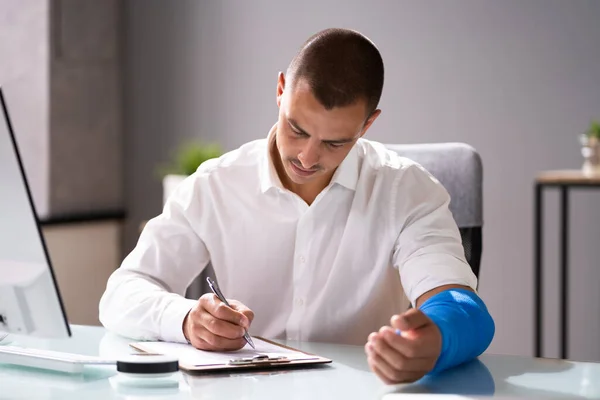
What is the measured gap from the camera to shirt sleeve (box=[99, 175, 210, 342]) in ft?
4.82

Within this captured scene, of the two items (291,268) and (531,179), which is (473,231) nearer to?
(291,268)

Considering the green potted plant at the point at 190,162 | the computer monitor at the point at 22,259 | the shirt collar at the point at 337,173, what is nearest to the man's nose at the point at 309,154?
the shirt collar at the point at 337,173

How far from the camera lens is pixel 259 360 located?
1248 mm

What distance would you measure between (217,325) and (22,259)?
13.3 inches

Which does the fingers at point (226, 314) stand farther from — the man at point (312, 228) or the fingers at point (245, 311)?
the man at point (312, 228)

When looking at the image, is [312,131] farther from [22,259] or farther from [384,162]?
[22,259]

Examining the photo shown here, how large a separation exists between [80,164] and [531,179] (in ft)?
5.92

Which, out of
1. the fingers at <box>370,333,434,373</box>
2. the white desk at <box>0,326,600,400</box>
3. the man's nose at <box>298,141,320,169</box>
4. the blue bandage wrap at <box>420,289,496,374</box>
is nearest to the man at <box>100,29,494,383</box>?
the man's nose at <box>298,141,320,169</box>

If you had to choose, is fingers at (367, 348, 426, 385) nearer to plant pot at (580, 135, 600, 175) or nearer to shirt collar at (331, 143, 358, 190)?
shirt collar at (331, 143, 358, 190)

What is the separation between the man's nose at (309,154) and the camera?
149 cm

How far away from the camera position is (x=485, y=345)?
133 centimetres

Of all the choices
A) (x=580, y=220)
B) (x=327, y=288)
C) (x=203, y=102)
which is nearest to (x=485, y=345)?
(x=327, y=288)

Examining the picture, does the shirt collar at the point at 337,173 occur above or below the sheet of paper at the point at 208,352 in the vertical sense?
above

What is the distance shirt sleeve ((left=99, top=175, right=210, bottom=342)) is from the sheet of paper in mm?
47
